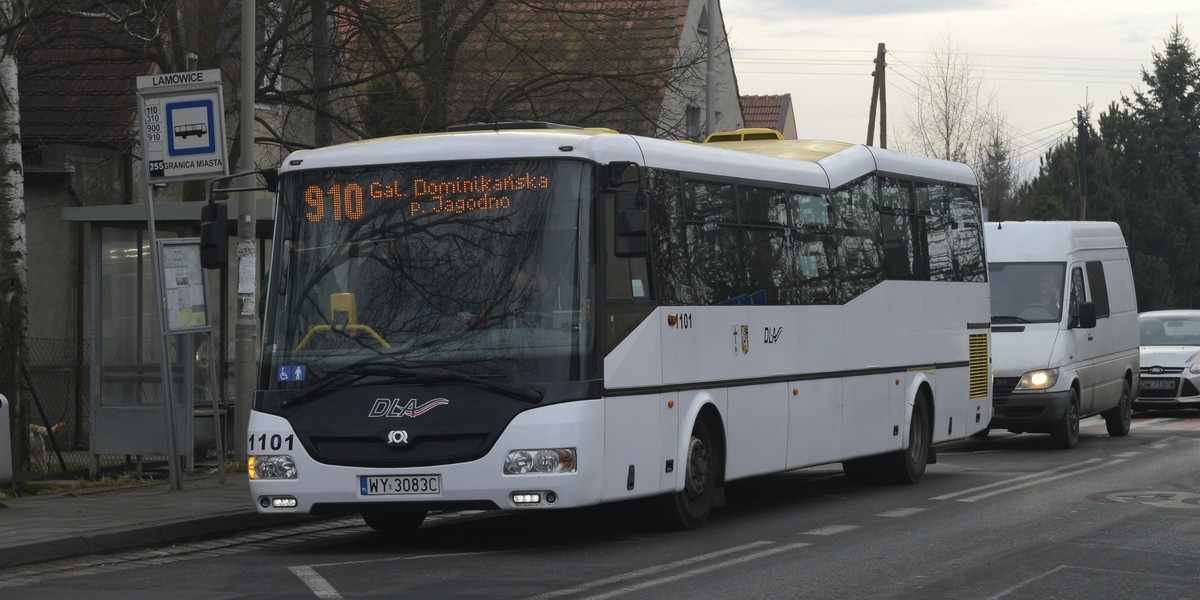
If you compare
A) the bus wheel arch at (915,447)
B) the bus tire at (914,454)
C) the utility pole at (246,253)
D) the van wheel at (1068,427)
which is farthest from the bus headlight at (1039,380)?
the utility pole at (246,253)

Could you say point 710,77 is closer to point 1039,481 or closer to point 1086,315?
point 1086,315

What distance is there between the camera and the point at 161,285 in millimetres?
15531

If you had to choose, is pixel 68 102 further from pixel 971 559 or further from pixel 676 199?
pixel 971 559

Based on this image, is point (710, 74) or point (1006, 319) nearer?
point (1006, 319)

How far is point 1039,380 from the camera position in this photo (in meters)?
21.0

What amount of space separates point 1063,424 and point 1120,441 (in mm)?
2467

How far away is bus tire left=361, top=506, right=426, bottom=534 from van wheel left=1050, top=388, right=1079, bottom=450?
34.6 ft

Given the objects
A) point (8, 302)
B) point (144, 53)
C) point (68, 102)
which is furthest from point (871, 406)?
point (68, 102)

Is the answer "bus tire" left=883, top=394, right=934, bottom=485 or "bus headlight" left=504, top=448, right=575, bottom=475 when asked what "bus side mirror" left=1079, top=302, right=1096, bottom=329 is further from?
"bus headlight" left=504, top=448, right=575, bottom=475

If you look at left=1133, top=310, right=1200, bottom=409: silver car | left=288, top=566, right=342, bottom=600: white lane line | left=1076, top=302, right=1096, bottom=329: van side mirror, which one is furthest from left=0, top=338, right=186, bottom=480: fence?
left=1133, top=310, right=1200, bottom=409: silver car

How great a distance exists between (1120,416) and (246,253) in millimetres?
13024

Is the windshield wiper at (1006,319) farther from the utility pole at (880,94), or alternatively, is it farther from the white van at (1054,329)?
the utility pole at (880,94)

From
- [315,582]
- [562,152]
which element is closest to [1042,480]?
[562,152]

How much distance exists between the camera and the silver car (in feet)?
91.1
